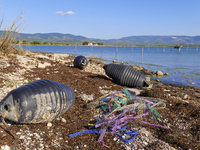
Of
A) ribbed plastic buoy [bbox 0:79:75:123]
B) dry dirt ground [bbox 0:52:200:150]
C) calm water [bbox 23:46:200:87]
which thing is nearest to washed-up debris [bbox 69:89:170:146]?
dry dirt ground [bbox 0:52:200:150]

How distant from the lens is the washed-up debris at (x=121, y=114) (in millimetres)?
4352

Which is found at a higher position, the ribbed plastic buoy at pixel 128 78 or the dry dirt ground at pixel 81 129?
the ribbed plastic buoy at pixel 128 78

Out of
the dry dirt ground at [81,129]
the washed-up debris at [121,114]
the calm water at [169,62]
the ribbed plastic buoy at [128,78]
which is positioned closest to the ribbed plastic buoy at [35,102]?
the dry dirt ground at [81,129]

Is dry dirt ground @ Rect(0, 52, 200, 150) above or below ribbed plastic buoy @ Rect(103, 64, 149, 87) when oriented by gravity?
below

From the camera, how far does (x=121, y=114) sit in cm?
519

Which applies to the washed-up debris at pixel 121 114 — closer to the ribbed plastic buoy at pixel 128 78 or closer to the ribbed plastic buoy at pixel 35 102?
the ribbed plastic buoy at pixel 35 102

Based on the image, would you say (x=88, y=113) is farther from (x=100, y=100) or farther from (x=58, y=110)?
(x=58, y=110)

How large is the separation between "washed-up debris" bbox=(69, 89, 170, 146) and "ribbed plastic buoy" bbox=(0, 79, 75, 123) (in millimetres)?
844

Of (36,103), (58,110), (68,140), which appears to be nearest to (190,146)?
(68,140)

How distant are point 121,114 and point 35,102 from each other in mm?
2588

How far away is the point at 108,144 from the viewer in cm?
392

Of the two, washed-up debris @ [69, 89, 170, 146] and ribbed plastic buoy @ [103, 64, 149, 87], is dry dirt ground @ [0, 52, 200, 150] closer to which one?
washed-up debris @ [69, 89, 170, 146]

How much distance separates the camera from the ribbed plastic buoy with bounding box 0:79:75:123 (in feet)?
12.3

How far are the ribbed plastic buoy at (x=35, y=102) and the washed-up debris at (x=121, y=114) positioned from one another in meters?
0.84
